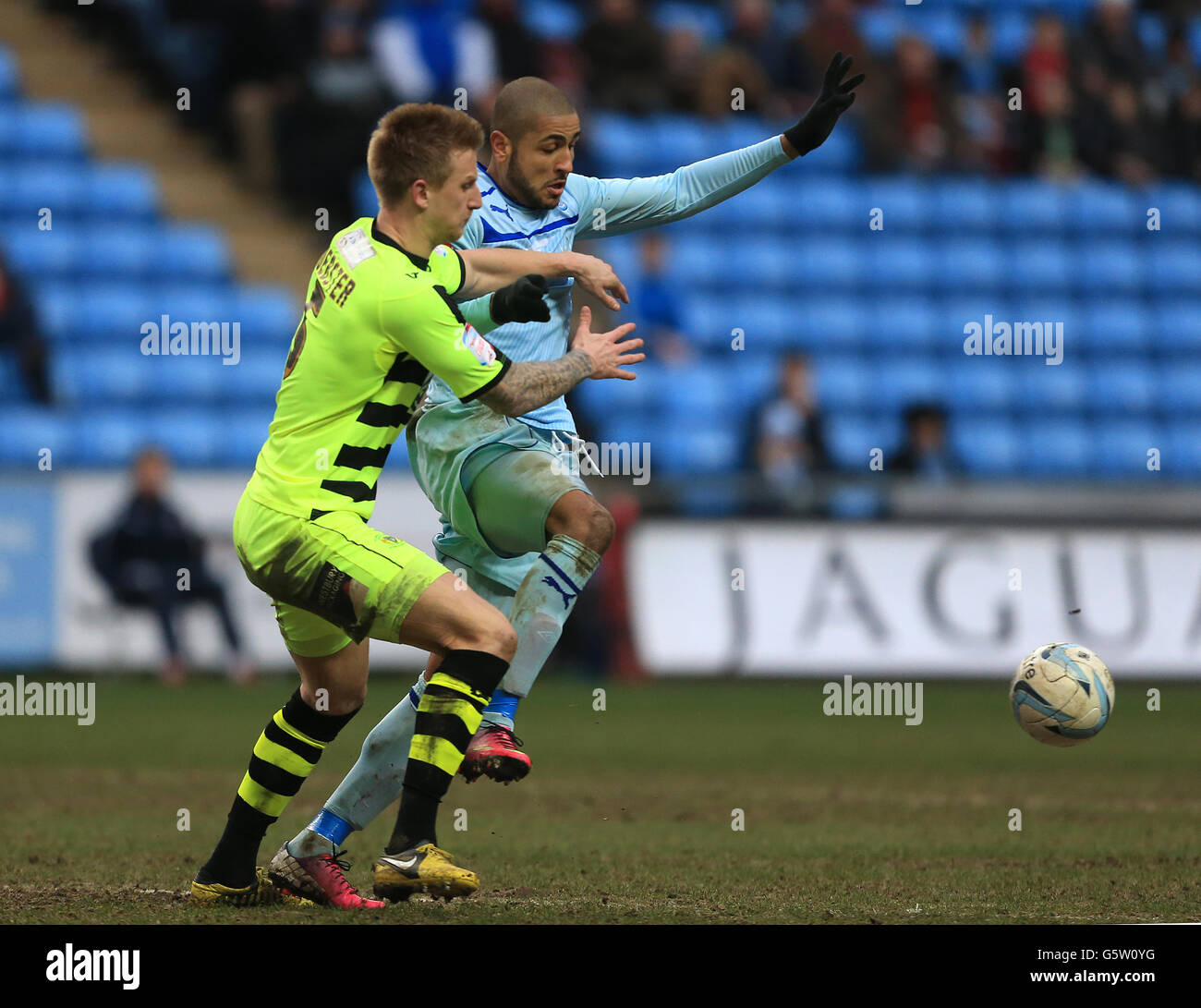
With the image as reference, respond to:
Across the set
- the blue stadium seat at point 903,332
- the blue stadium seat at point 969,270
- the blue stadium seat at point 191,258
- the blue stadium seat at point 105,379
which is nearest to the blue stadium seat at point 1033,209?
the blue stadium seat at point 969,270

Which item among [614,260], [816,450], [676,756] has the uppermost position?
[614,260]

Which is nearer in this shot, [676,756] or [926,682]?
[676,756]

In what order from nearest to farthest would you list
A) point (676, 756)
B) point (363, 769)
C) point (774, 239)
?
1. point (363, 769)
2. point (676, 756)
3. point (774, 239)

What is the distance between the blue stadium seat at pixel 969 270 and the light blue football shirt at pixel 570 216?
12.3 meters

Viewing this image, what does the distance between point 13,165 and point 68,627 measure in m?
5.82

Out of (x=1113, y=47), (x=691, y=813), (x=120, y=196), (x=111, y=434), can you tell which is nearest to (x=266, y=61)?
(x=120, y=196)

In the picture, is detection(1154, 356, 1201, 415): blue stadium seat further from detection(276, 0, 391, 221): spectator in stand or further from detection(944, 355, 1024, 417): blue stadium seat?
detection(276, 0, 391, 221): spectator in stand

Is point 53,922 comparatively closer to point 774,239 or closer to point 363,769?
point 363,769

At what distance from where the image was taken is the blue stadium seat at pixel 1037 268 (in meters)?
19.0

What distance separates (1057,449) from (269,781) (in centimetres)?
1303

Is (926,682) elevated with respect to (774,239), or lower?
lower

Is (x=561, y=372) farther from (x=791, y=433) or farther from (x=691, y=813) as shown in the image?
(x=791, y=433)

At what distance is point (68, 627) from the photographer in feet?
45.6
